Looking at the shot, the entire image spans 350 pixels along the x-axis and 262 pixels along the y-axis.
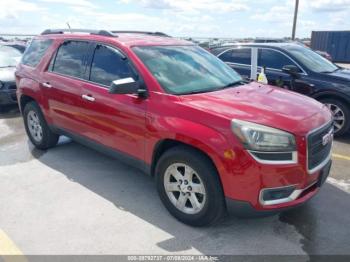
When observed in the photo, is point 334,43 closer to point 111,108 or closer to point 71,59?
point 71,59

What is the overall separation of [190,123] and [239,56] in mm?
4804

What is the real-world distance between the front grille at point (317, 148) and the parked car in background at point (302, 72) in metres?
3.13

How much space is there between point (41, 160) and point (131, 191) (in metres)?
1.79

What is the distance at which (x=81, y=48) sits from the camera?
4.68m

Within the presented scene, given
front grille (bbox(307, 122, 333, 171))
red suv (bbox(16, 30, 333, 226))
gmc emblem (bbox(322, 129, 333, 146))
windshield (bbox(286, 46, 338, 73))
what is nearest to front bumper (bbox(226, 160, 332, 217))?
red suv (bbox(16, 30, 333, 226))

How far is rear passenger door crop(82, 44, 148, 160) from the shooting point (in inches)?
148

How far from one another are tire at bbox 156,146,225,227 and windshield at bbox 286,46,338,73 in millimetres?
4322

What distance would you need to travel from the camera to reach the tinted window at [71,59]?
461 centimetres

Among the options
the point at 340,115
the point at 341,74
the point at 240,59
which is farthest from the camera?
the point at 240,59

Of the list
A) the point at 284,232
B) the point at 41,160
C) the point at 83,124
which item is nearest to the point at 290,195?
the point at 284,232

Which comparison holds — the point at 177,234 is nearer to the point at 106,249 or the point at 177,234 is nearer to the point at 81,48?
the point at 106,249

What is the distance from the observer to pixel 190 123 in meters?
3.23

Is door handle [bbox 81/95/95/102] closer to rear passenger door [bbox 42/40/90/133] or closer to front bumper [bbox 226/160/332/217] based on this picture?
rear passenger door [bbox 42/40/90/133]

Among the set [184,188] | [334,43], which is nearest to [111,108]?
[184,188]
